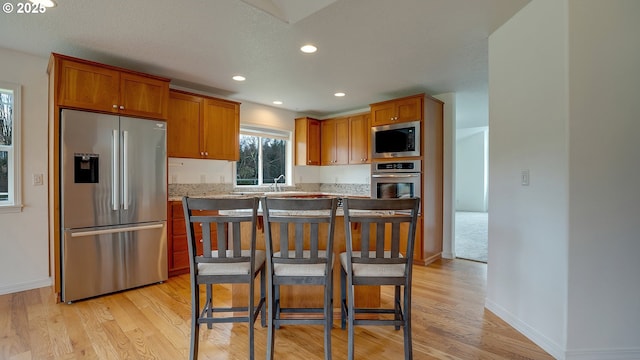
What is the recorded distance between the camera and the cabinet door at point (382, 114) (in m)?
4.43

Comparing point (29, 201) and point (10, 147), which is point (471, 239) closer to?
point (29, 201)

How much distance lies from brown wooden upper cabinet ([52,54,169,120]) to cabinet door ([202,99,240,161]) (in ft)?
2.47

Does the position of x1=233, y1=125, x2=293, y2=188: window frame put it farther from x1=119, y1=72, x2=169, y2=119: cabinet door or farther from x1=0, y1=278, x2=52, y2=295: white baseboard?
x1=0, y1=278, x2=52, y2=295: white baseboard

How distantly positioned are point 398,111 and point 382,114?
28 centimetres

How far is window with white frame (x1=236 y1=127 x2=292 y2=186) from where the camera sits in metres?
5.13

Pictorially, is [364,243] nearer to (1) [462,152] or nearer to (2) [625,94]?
(2) [625,94]

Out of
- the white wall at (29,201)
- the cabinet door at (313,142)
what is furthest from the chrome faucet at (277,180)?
the white wall at (29,201)

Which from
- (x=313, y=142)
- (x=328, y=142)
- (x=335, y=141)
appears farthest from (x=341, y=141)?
(x=313, y=142)

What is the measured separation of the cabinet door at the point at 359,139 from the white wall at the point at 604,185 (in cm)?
322

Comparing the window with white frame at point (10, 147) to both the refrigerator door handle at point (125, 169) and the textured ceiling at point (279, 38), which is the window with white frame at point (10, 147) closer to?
the textured ceiling at point (279, 38)

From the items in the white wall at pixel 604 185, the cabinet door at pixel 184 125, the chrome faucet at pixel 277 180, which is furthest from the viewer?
the chrome faucet at pixel 277 180

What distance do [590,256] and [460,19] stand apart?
1945 millimetres

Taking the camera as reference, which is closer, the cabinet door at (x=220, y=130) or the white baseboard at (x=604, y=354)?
the white baseboard at (x=604, y=354)

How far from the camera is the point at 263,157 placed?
543 cm
